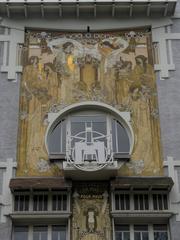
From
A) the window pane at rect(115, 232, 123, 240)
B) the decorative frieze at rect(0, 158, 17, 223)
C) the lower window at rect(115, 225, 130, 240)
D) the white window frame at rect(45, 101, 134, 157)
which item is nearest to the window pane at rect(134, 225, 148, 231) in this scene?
the lower window at rect(115, 225, 130, 240)

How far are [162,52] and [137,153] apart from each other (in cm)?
420

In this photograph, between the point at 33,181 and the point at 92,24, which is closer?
the point at 33,181

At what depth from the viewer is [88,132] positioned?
63.1 ft

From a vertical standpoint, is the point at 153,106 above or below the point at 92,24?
below

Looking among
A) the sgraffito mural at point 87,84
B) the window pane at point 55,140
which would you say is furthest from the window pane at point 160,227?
the window pane at point 55,140

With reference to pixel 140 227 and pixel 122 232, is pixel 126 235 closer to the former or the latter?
pixel 122 232

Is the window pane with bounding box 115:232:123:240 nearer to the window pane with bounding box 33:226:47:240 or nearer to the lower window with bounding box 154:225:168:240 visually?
the lower window with bounding box 154:225:168:240

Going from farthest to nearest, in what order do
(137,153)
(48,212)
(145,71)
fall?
(145,71)
(137,153)
(48,212)

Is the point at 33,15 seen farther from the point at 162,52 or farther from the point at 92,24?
the point at 162,52

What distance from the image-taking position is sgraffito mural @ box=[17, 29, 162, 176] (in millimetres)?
18672

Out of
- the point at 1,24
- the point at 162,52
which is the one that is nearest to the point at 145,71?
the point at 162,52

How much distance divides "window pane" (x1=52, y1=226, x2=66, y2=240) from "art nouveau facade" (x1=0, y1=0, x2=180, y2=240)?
31 mm

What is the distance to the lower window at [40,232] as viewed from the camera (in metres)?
17.6

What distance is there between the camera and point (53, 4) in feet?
69.6
